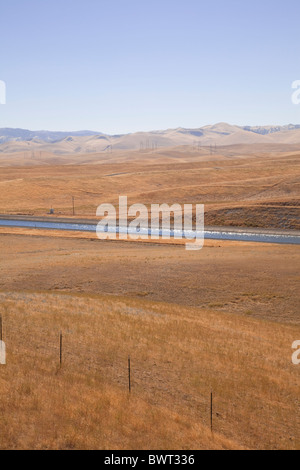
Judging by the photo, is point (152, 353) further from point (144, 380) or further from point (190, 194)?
point (190, 194)

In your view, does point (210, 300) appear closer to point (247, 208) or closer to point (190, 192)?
point (247, 208)

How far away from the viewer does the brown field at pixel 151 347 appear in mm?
17594

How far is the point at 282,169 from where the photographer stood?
5768 inches

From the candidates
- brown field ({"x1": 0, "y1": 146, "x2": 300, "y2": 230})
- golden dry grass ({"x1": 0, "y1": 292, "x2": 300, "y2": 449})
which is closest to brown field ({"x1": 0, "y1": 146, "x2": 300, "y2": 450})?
golden dry grass ({"x1": 0, "y1": 292, "x2": 300, "y2": 449})

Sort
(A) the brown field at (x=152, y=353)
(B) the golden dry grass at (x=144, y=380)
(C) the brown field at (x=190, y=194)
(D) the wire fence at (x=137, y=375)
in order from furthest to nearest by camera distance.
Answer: (C) the brown field at (x=190, y=194), (D) the wire fence at (x=137, y=375), (A) the brown field at (x=152, y=353), (B) the golden dry grass at (x=144, y=380)

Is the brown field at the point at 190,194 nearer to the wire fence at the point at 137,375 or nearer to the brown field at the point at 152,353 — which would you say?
the brown field at the point at 152,353

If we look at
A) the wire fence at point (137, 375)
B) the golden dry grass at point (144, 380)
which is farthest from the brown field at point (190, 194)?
the wire fence at point (137, 375)

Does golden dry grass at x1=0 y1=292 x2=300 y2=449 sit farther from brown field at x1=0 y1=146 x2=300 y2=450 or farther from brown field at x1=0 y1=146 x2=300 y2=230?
brown field at x1=0 y1=146 x2=300 y2=230

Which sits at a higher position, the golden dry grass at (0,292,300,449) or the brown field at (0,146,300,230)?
the brown field at (0,146,300,230)

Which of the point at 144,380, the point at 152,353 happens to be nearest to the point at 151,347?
the point at 152,353

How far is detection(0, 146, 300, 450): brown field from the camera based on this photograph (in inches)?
693

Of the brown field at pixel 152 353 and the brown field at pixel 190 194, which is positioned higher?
the brown field at pixel 190 194
